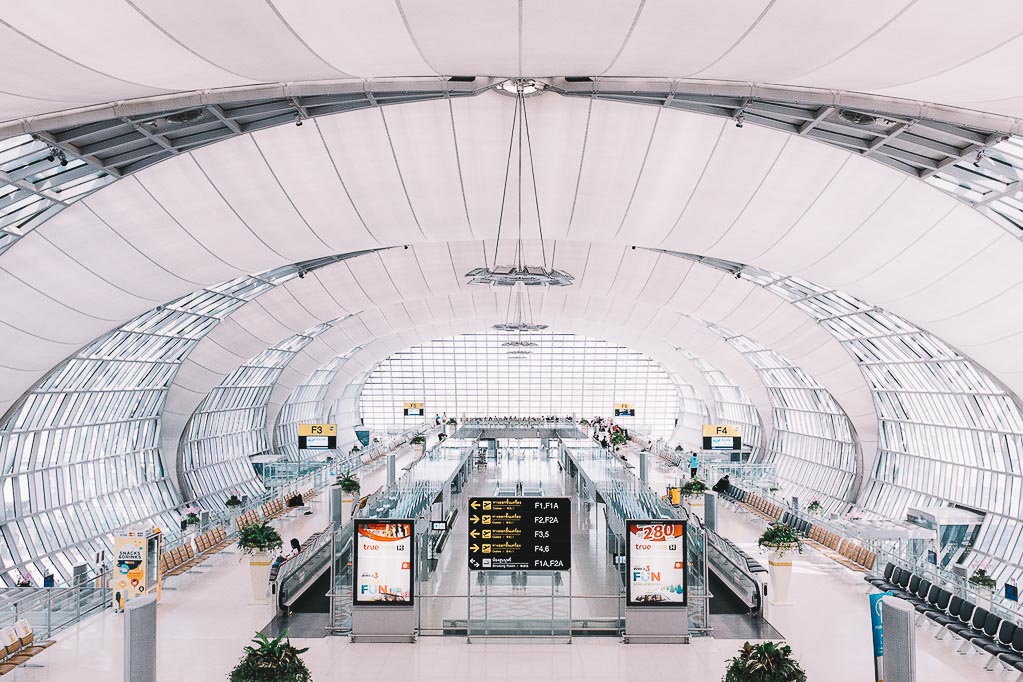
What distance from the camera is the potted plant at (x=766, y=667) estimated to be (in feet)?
34.3

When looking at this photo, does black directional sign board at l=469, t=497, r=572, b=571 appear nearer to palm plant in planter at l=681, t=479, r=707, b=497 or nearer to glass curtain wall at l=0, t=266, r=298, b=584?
palm plant in planter at l=681, t=479, r=707, b=497

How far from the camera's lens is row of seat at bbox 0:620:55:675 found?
42.5 feet

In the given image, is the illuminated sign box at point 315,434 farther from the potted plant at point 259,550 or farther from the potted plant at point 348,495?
the potted plant at point 259,550

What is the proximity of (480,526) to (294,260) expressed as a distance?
17.3 metres

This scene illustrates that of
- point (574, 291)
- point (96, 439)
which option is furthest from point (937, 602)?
point (96, 439)

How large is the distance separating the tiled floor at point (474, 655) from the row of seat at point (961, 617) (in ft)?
1.18

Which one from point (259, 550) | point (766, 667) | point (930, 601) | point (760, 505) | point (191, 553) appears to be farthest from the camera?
point (760, 505)

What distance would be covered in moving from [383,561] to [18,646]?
20.6 feet

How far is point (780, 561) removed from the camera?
17781mm

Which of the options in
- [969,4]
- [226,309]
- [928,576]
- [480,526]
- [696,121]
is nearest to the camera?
[969,4]

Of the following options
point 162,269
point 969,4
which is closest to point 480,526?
point 969,4

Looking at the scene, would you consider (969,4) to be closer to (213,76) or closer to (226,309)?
(213,76)

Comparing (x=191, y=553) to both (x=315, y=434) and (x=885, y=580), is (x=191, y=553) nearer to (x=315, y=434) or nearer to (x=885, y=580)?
(x=885, y=580)

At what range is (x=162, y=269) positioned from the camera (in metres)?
26.2
